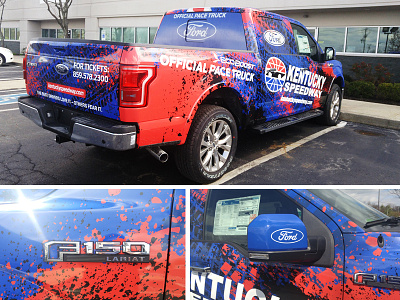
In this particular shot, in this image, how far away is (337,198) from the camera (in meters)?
2.12

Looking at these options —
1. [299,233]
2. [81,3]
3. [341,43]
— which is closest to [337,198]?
[299,233]

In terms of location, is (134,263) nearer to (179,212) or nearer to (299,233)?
(179,212)

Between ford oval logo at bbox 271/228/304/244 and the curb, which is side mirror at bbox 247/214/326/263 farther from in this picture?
the curb

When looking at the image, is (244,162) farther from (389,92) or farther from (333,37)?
(333,37)

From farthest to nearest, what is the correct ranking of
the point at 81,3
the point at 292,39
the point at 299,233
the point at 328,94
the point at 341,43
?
1. the point at 81,3
2. the point at 341,43
3. the point at 328,94
4. the point at 292,39
5. the point at 299,233

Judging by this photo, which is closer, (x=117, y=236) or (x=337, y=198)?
(x=117, y=236)

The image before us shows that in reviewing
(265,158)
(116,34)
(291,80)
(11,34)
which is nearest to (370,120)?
(291,80)

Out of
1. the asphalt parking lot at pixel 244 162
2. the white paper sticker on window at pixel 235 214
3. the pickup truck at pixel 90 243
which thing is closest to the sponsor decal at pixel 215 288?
the pickup truck at pixel 90 243

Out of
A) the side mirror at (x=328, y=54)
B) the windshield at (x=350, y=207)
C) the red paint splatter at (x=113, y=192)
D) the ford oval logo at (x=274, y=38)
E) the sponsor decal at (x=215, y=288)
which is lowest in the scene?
the sponsor decal at (x=215, y=288)

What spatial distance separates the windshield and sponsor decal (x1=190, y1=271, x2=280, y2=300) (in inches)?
22.6

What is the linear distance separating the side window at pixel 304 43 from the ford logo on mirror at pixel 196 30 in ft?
4.82

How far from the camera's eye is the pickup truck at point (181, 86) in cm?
354

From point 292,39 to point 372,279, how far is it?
15.7 feet

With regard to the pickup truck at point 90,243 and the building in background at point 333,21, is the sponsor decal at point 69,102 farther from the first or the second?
the building in background at point 333,21
